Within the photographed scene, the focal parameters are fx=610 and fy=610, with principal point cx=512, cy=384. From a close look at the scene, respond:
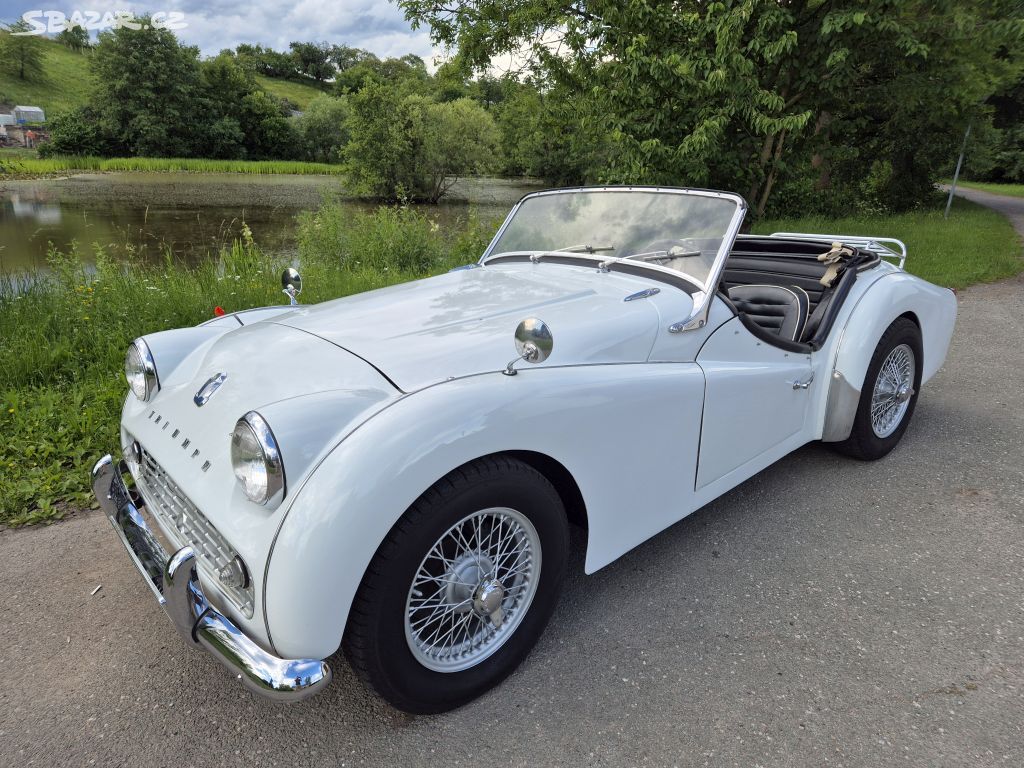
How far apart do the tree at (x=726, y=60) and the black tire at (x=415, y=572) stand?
24.2 feet

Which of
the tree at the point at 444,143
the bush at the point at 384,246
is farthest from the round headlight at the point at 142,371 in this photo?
the tree at the point at 444,143

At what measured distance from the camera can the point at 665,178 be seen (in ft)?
31.0

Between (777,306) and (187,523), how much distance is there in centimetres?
299

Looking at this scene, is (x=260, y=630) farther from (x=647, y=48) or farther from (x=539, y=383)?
(x=647, y=48)

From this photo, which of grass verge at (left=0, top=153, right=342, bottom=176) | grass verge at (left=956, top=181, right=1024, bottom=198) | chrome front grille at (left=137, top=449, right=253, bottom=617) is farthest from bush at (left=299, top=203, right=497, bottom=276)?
grass verge at (left=956, top=181, right=1024, bottom=198)

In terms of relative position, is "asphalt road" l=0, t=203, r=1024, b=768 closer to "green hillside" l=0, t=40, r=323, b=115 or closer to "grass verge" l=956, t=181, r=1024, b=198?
"grass verge" l=956, t=181, r=1024, b=198

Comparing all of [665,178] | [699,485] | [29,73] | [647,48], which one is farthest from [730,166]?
[29,73]

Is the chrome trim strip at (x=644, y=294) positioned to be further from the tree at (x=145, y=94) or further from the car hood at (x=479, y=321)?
the tree at (x=145, y=94)

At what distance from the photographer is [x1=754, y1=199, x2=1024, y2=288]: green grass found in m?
9.32

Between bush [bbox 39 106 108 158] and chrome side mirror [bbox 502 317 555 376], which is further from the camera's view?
bush [bbox 39 106 108 158]

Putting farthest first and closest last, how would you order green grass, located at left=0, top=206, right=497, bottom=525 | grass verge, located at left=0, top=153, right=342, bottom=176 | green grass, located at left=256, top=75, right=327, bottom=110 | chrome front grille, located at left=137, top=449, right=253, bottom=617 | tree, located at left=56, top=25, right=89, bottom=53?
green grass, located at left=256, top=75, right=327, bottom=110, tree, located at left=56, top=25, right=89, bottom=53, grass verge, located at left=0, top=153, right=342, bottom=176, green grass, located at left=0, top=206, right=497, bottom=525, chrome front grille, located at left=137, top=449, right=253, bottom=617

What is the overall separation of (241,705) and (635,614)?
1.38m

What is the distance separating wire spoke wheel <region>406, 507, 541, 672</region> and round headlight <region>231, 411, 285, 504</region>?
1.48 ft

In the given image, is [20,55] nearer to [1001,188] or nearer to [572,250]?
[572,250]
